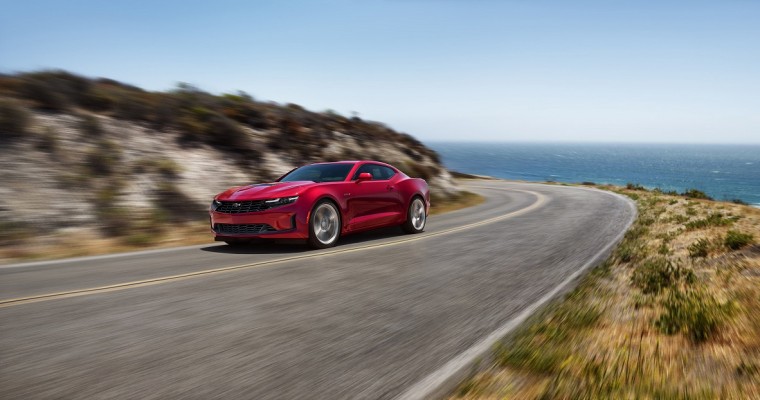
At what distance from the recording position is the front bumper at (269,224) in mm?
8828

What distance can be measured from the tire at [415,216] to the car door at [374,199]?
358mm

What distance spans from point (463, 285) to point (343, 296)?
150cm

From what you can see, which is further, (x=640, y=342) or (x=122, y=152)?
(x=122, y=152)

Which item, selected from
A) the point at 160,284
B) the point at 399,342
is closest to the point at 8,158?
the point at 160,284

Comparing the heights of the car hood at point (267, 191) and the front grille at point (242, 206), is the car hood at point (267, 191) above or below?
above

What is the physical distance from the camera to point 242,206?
9.02 metres

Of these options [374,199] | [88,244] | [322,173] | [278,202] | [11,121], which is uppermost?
[11,121]

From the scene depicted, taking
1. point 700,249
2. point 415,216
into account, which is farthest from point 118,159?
point 700,249

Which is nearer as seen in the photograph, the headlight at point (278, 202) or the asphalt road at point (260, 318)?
the asphalt road at point (260, 318)

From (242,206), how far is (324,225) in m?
1.39

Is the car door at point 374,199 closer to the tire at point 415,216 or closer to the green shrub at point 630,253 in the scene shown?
the tire at point 415,216

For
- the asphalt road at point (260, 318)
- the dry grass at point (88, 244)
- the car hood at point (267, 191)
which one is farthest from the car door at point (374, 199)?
the dry grass at point (88, 244)

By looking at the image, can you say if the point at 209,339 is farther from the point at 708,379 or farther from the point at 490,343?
the point at 708,379

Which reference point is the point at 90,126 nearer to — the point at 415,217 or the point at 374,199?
the point at 374,199
